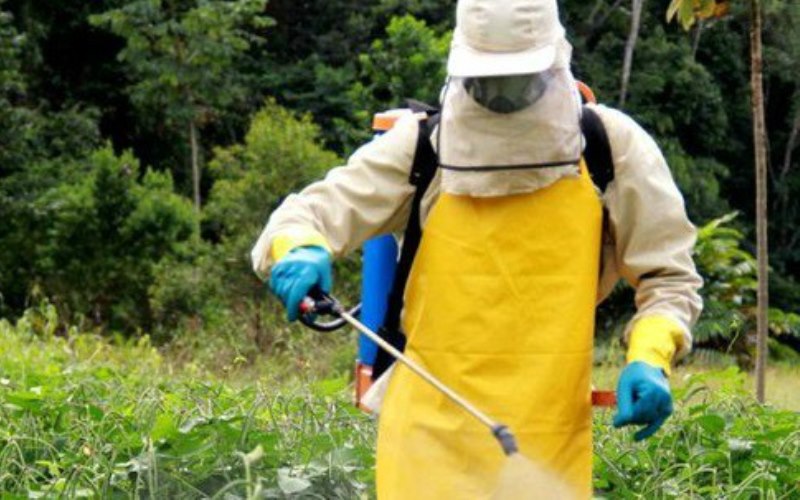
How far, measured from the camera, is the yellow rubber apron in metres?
3.58

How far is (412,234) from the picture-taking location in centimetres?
372

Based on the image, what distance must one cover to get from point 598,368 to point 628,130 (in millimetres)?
7799

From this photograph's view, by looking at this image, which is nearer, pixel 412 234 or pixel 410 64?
pixel 412 234

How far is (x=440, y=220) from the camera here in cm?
362

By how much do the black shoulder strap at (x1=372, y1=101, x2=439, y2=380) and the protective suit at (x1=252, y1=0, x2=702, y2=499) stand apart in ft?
0.07

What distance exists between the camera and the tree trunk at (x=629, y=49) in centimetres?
2716

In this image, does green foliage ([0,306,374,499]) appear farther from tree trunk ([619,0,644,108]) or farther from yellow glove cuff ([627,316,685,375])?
tree trunk ([619,0,644,108])

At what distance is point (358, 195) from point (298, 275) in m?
0.32

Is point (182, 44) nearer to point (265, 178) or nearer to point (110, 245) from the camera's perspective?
point (110, 245)

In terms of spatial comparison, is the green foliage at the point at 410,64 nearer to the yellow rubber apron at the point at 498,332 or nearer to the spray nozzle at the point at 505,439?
the yellow rubber apron at the point at 498,332

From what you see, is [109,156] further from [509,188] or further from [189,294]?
[509,188]

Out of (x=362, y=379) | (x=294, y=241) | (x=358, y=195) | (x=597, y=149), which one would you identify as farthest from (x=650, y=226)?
(x=362, y=379)

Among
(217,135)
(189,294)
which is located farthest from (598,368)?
(217,135)

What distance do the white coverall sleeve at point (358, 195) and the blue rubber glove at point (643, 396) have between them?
615 millimetres
